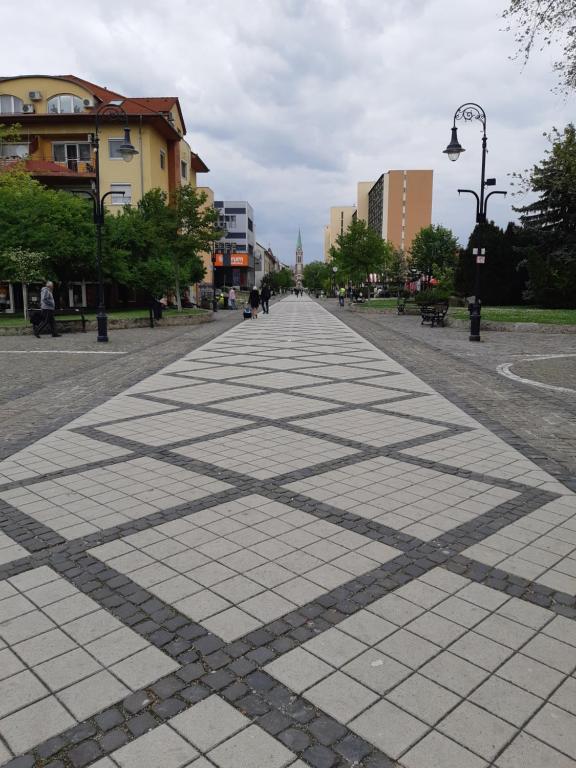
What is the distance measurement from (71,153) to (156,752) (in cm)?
4635

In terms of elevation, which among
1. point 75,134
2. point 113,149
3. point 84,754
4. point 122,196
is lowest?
point 84,754

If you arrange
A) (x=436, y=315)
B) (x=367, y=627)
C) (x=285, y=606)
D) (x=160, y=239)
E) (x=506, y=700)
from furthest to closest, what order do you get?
(x=160, y=239), (x=436, y=315), (x=285, y=606), (x=367, y=627), (x=506, y=700)

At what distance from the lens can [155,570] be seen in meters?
3.66

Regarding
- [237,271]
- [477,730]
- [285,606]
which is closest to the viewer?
[477,730]

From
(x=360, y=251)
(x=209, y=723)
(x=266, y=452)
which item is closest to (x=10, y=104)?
(x=360, y=251)

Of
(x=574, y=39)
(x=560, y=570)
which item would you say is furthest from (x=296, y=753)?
(x=574, y=39)

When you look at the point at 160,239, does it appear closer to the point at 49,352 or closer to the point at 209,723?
the point at 49,352

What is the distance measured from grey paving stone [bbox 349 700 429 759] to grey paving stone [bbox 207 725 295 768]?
0.32m

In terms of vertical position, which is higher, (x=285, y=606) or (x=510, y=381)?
(x=510, y=381)

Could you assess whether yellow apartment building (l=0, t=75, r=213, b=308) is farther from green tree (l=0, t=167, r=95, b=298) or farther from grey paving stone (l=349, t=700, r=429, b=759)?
grey paving stone (l=349, t=700, r=429, b=759)

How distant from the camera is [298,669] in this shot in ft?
8.98

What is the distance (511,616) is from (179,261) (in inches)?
1173

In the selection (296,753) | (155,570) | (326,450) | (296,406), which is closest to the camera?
(296,753)

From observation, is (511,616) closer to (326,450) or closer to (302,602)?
(302,602)
